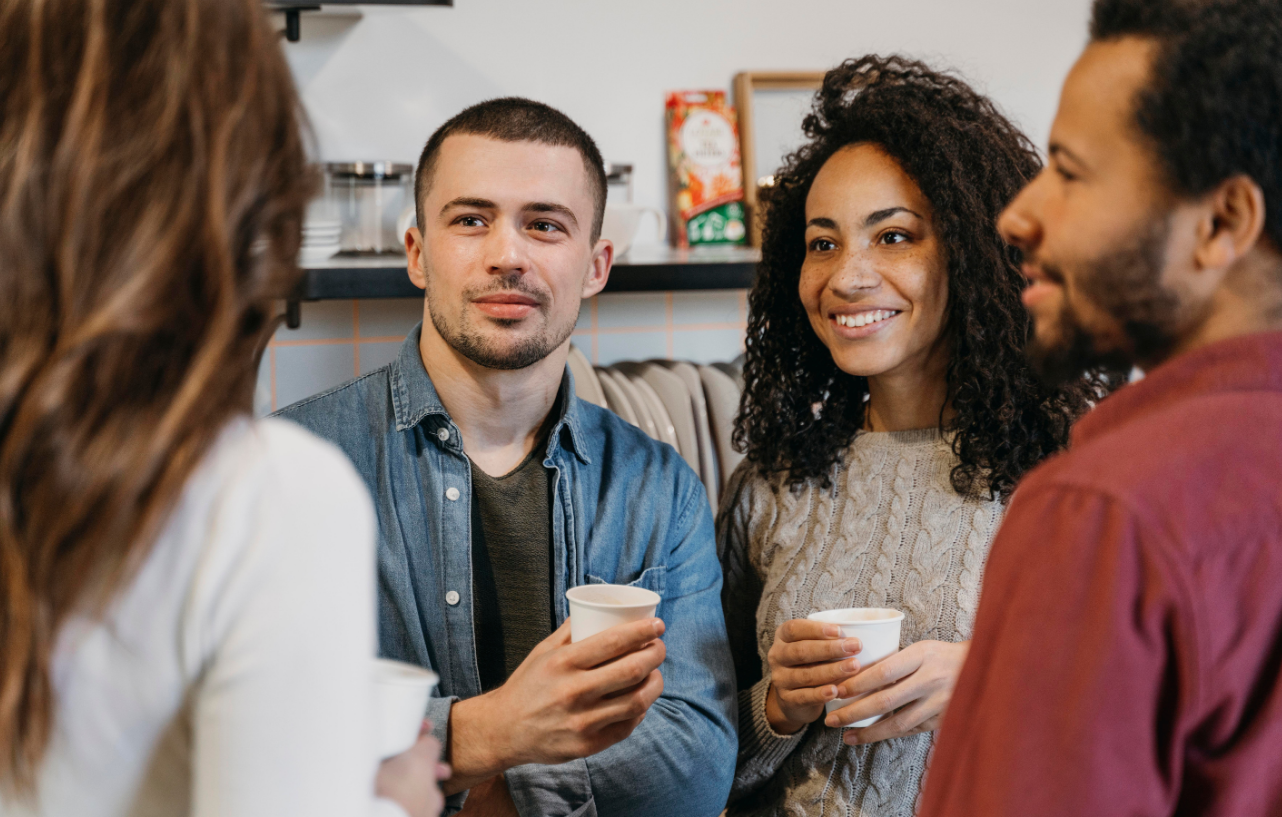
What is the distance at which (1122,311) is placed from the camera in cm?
63

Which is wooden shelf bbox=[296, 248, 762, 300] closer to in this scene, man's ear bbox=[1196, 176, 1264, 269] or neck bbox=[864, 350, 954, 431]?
neck bbox=[864, 350, 954, 431]

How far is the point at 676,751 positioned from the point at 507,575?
1.01 feet

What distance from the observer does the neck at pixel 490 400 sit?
4.53 ft

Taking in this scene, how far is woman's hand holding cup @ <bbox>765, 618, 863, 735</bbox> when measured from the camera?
1075mm

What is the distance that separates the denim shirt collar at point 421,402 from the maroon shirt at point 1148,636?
0.90 meters

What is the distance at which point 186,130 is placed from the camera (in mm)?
519

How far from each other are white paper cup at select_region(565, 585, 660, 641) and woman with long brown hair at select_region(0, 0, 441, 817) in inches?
18.7

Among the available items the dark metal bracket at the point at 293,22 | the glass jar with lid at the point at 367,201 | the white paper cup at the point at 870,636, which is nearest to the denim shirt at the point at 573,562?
the white paper cup at the point at 870,636

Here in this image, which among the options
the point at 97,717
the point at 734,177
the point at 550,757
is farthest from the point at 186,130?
the point at 734,177

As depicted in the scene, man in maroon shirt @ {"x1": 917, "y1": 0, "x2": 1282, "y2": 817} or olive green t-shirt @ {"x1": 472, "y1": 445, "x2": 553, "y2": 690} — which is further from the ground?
man in maroon shirt @ {"x1": 917, "y1": 0, "x2": 1282, "y2": 817}

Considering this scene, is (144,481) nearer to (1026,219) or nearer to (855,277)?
(1026,219)

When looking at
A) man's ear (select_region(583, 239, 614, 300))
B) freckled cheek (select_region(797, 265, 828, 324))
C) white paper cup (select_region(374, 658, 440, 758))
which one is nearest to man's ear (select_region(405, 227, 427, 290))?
man's ear (select_region(583, 239, 614, 300))

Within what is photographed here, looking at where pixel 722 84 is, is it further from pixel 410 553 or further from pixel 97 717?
pixel 97 717

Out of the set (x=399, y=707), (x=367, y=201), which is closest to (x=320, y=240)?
(x=367, y=201)
